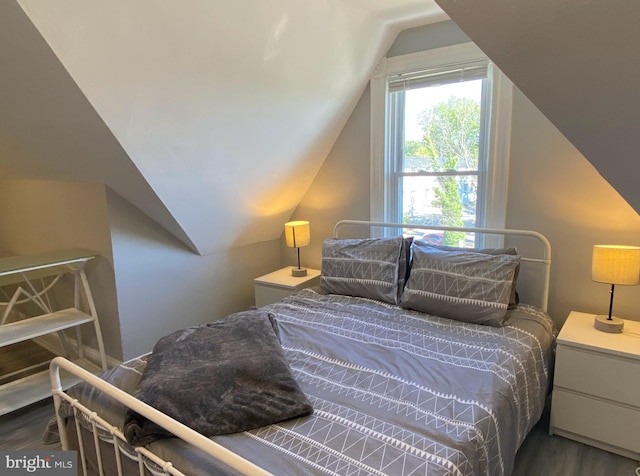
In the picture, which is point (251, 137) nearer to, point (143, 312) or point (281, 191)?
point (281, 191)

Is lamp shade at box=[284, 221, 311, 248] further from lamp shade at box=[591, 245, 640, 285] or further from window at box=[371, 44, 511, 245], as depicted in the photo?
lamp shade at box=[591, 245, 640, 285]

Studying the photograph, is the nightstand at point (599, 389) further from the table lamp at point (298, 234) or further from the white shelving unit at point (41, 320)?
the white shelving unit at point (41, 320)

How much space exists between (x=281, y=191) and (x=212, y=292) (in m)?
0.93

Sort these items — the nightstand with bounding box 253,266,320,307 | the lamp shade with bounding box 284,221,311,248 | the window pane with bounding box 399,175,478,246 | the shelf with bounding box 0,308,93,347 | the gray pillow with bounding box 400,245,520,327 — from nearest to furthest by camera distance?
the gray pillow with bounding box 400,245,520,327, the shelf with bounding box 0,308,93,347, the window pane with bounding box 399,175,478,246, the nightstand with bounding box 253,266,320,307, the lamp shade with bounding box 284,221,311,248

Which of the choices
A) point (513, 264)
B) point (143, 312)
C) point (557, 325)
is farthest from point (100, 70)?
point (557, 325)

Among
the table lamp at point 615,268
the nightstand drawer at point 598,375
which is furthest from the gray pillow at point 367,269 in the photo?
→ the table lamp at point 615,268

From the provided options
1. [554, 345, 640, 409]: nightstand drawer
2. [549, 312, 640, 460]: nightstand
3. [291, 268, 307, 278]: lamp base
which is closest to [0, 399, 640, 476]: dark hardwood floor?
[549, 312, 640, 460]: nightstand

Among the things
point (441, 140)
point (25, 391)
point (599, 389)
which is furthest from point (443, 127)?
point (25, 391)

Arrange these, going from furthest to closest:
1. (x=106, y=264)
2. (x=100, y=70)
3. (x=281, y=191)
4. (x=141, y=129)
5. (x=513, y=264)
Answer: (x=281, y=191) < (x=106, y=264) < (x=513, y=264) < (x=141, y=129) < (x=100, y=70)

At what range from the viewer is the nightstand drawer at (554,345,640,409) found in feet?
5.88

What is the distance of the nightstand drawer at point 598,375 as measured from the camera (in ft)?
5.88

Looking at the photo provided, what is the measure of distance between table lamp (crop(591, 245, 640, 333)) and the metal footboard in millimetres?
1884

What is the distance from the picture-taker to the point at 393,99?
283 cm

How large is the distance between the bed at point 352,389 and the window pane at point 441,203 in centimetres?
37
